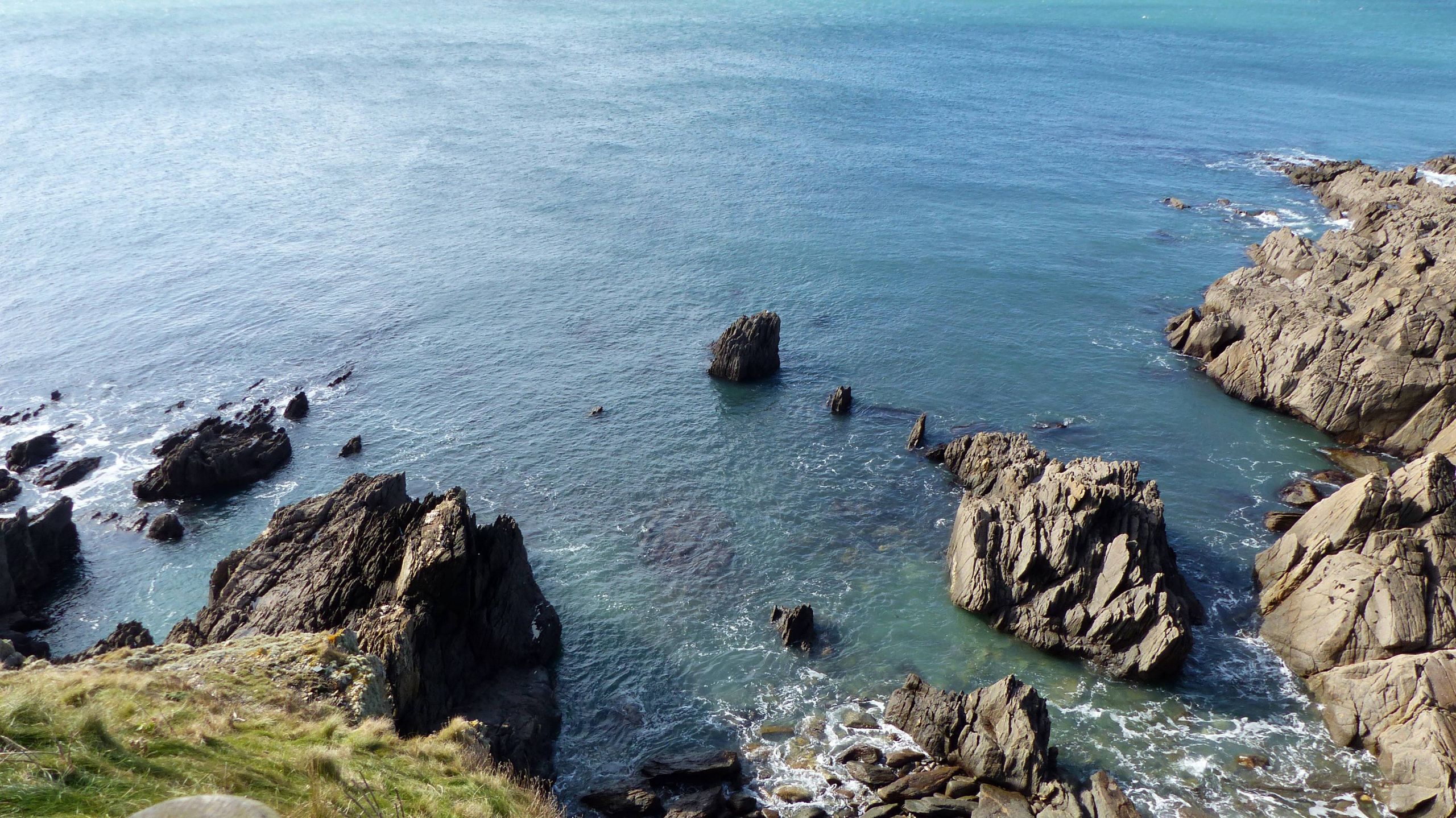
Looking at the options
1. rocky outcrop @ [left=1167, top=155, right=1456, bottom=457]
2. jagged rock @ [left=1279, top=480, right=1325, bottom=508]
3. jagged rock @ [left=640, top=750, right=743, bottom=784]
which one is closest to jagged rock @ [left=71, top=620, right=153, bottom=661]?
jagged rock @ [left=640, top=750, right=743, bottom=784]

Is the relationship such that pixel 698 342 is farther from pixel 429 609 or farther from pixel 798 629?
pixel 429 609

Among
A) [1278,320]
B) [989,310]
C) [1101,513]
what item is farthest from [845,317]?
[1101,513]

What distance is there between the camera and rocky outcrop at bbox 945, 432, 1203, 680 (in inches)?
2016

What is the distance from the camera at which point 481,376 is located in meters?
87.9

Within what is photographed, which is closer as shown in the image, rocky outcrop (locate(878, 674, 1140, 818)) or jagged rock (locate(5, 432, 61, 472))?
rocky outcrop (locate(878, 674, 1140, 818))

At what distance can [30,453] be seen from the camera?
74438 mm

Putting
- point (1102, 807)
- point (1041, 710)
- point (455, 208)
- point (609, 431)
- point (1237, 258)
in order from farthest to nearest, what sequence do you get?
point (455, 208), point (1237, 258), point (609, 431), point (1041, 710), point (1102, 807)

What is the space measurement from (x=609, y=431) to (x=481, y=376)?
1703cm

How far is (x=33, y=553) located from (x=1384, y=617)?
80.1 meters

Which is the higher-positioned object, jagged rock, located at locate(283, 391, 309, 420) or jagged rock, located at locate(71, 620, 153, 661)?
jagged rock, located at locate(283, 391, 309, 420)

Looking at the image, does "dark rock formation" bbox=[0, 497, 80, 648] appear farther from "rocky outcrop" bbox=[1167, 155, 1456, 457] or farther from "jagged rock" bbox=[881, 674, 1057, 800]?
"rocky outcrop" bbox=[1167, 155, 1456, 457]

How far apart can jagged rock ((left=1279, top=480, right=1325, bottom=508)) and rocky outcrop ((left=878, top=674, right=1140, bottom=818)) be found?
29.8 meters

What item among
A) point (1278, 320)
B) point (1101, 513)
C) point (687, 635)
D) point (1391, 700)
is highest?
point (1278, 320)

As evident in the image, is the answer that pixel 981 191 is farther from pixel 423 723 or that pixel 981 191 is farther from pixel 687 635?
pixel 423 723
